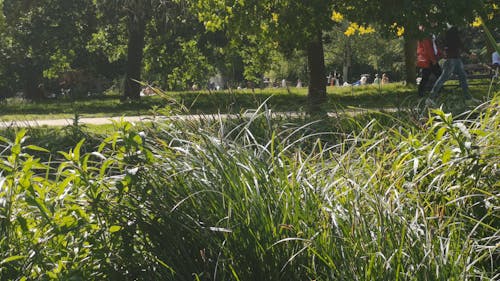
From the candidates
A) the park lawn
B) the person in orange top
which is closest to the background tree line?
the park lawn

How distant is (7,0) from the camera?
2455 centimetres

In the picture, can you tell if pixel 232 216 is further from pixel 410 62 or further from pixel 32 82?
pixel 32 82

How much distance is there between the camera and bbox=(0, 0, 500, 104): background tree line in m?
13.1

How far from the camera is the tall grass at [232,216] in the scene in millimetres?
3113

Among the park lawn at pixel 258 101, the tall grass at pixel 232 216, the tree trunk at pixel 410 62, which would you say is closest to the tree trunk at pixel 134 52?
the park lawn at pixel 258 101

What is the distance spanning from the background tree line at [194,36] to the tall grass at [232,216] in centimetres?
415

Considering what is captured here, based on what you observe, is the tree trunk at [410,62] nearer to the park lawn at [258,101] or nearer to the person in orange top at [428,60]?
the park lawn at [258,101]

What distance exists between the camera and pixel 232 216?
3309 millimetres

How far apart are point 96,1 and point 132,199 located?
21.0m

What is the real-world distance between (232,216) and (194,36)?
898 inches

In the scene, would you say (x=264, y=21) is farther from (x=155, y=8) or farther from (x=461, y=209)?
(x=461, y=209)

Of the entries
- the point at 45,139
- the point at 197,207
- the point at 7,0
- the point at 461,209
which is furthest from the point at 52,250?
the point at 7,0

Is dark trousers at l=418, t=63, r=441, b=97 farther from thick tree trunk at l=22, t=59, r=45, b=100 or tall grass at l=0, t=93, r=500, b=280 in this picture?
thick tree trunk at l=22, t=59, r=45, b=100

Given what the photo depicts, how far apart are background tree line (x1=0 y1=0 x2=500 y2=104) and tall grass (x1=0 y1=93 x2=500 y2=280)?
13.6 ft
